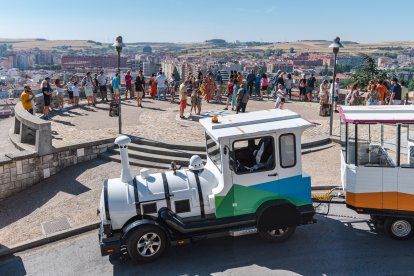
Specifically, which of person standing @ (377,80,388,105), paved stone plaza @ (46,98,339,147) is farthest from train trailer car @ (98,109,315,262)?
person standing @ (377,80,388,105)

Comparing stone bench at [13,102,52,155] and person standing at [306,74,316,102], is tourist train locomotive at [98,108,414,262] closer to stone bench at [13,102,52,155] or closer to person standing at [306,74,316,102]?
stone bench at [13,102,52,155]

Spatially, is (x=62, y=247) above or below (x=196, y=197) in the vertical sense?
below

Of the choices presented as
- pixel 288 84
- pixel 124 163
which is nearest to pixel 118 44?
pixel 124 163

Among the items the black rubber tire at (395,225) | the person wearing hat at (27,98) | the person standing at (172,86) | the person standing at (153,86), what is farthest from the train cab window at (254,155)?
the person standing at (153,86)

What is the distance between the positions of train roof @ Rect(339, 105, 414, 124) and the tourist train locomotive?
0.06m

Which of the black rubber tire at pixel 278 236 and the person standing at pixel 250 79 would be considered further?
the person standing at pixel 250 79

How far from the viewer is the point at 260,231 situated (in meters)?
8.00

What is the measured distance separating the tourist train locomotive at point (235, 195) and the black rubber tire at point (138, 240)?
0.06 ft

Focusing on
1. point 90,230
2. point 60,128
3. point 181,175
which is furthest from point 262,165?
point 60,128

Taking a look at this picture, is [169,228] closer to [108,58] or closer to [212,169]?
[212,169]

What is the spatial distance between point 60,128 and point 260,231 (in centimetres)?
1092

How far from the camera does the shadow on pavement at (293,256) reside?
7398mm

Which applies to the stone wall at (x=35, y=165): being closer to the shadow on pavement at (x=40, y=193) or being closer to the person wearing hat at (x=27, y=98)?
the shadow on pavement at (x=40, y=193)

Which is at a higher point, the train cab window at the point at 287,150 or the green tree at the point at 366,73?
the green tree at the point at 366,73
